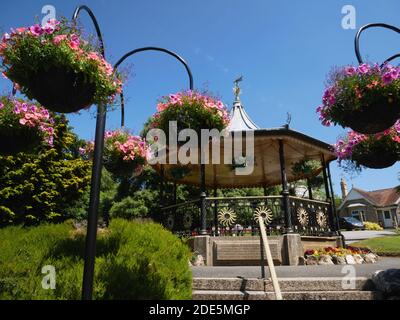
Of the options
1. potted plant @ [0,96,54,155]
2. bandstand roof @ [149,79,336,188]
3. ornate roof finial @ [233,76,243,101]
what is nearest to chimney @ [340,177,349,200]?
bandstand roof @ [149,79,336,188]

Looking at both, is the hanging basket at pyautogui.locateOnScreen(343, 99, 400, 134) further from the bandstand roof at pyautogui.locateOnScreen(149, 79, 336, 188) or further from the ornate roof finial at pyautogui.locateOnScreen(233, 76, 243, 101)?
the ornate roof finial at pyautogui.locateOnScreen(233, 76, 243, 101)

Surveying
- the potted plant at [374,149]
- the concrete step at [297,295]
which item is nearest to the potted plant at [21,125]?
the concrete step at [297,295]

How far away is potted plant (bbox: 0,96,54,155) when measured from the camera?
14.3 ft

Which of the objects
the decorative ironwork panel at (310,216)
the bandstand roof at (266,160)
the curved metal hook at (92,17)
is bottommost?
the decorative ironwork panel at (310,216)

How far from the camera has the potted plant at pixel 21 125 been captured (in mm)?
4367

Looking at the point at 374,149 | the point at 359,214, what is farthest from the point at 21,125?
the point at 359,214

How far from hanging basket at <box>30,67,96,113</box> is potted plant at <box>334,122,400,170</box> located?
441 centimetres

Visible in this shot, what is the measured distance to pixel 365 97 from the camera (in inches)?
163

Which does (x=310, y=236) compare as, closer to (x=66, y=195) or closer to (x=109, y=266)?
(x=109, y=266)

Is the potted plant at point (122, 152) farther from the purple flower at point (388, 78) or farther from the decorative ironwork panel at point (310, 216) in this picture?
the decorative ironwork panel at point (310, 216)

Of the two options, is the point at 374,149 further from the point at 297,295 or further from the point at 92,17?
the point at 92,17

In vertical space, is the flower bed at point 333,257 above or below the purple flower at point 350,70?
below

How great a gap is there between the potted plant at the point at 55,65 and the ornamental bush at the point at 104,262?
1557 mm
